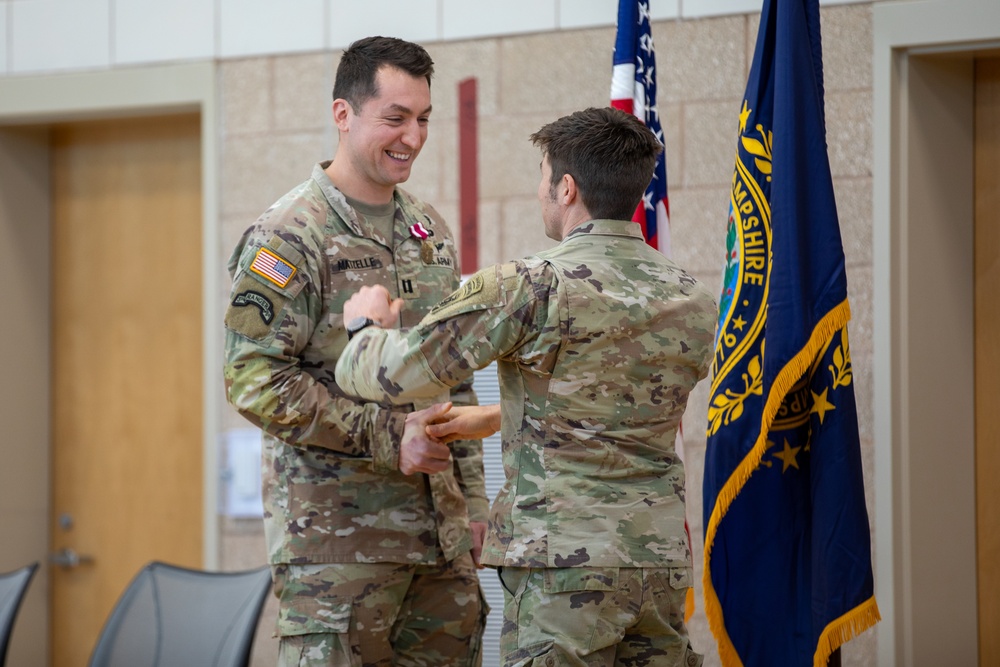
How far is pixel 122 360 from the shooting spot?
169 inches

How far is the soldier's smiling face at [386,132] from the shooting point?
8.04 feet

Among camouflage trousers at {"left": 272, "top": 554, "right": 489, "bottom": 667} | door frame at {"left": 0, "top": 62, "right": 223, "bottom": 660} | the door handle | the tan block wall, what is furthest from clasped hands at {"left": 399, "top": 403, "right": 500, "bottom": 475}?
the door handle

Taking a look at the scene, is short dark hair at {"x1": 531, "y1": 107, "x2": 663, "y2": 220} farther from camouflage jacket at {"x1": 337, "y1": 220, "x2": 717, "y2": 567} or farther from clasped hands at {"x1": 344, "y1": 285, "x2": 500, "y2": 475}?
clasped hands at {"x1": 344, "y1": 285, "x2": 500, "y2": 475}

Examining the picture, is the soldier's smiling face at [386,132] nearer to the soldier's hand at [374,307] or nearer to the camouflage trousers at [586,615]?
the soldier's hand at [374,307]

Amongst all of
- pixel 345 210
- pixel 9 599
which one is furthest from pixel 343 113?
pixel 9 599

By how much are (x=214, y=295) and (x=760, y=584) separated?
2020mm

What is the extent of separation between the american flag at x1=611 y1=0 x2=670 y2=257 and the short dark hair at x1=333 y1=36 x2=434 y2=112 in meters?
0.62

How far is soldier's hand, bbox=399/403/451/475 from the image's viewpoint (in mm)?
2277

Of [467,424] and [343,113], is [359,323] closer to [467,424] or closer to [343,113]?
[467,424]

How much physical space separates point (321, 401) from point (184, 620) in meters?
0.78

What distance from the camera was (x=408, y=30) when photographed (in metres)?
3.69

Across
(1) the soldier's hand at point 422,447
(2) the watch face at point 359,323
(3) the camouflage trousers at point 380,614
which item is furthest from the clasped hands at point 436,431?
(3) the camouflage trousers at point 380,614

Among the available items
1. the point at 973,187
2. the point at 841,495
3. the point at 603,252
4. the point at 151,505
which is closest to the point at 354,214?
the point at 603,252

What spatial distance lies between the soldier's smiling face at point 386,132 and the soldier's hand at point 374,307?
0.40 meters
